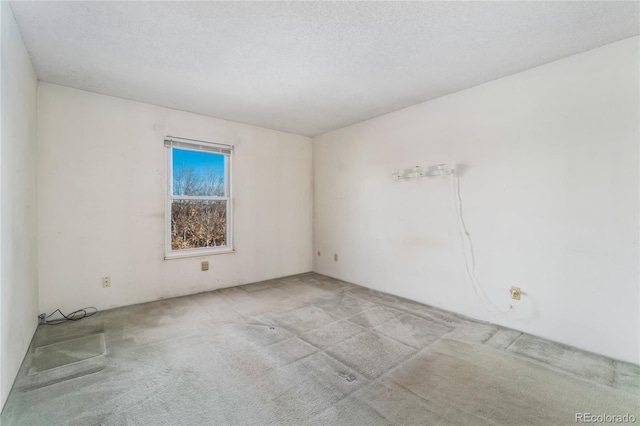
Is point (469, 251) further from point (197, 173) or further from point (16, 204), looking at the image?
point (16, 204)

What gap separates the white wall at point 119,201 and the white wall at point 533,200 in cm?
196

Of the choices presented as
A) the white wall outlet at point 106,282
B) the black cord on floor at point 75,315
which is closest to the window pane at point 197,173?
the white wall outlet at point 106,282

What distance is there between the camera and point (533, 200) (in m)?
2.55

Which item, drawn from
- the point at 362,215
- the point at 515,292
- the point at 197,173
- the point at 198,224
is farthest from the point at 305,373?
the point at 197,173

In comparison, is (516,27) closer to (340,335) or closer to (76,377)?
(340,335)

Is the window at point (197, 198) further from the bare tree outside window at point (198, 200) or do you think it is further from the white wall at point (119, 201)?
the white wall at point (119, 201)

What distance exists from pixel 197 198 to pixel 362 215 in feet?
7.51

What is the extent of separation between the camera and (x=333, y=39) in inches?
81.7

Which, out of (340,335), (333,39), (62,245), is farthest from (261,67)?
(62,245)

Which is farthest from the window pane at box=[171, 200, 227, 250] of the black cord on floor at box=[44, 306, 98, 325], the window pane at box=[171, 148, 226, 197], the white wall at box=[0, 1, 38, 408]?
the white wall at box=[0, 1, 38, 408]

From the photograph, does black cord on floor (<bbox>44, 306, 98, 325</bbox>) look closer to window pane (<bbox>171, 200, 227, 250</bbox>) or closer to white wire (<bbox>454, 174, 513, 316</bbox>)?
window pane (<bbox>171, 200, 227, 250</bbox>)

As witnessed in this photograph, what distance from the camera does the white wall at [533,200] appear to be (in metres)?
2.14

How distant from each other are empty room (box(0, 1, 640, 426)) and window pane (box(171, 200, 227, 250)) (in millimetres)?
28

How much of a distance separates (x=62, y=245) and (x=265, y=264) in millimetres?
2392
